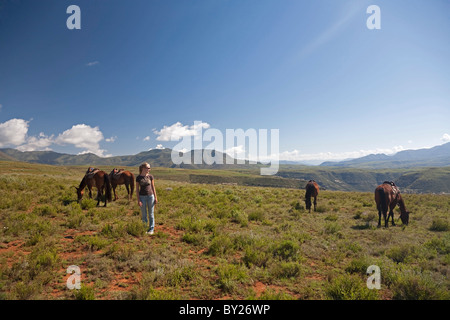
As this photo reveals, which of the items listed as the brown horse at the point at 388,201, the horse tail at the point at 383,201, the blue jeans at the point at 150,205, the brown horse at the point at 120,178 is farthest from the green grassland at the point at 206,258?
the brown horse at the point at 120,178

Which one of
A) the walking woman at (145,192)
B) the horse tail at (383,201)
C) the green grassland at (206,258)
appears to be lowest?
the green grassland at (206,258)

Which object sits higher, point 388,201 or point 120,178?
point 120,178

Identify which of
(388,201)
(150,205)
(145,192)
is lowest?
(388,201)

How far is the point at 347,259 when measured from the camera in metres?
7.04

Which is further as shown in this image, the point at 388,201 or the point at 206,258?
the point at 388,201

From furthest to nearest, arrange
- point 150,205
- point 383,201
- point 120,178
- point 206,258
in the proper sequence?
point 120,178 < point 383,201 < point 150,205 < point 206,258

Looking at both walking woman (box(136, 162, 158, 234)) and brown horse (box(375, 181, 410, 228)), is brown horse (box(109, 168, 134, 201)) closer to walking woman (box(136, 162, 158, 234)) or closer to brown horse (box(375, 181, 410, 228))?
walking woman (box(136, 162, 158, 234))

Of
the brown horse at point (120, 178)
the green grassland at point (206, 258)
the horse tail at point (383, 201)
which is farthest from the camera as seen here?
the brown horse at point (120, 178)

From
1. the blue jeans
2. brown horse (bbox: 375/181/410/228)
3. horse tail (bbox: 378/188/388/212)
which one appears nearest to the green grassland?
the blue jeans

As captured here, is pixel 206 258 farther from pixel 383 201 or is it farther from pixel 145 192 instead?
pixel 383 201

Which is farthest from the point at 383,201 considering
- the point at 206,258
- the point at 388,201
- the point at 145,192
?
the point at 145,192

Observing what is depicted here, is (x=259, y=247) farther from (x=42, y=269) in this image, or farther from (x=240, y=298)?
(x=42, y=269)

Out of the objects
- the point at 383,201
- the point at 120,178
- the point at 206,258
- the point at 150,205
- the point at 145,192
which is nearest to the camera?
the point at 206,258

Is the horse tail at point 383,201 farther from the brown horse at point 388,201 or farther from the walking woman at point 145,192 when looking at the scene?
the walking woman at point 145,192
